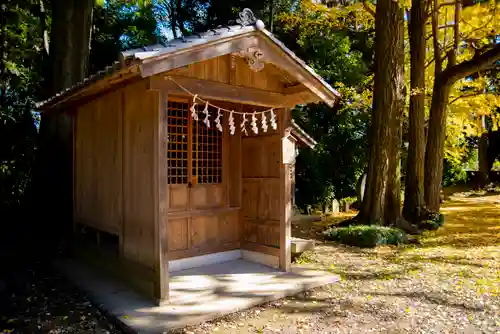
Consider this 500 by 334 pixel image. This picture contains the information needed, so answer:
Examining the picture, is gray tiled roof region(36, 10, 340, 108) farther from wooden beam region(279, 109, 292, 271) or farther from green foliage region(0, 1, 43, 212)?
green foliage region(0, 1, 43, 212)

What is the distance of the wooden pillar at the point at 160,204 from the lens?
492cm

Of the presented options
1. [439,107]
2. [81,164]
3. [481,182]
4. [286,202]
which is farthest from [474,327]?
[481,182]

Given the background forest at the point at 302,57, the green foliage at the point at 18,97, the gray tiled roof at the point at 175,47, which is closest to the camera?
the gray tiled roof at the point at 175,47

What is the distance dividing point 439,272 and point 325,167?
9.96 metres

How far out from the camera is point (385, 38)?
10.8 m

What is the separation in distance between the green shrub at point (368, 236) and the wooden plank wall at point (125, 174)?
5.82 meters

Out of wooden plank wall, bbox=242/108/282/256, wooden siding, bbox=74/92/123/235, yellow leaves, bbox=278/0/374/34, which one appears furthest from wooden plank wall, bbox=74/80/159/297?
yellow leaves, bbox=278/0/374/34

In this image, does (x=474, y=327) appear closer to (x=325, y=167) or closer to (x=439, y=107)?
(x=439, y=107)

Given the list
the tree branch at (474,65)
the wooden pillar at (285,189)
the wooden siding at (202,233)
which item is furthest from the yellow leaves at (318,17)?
the wooden siding at (202,233)

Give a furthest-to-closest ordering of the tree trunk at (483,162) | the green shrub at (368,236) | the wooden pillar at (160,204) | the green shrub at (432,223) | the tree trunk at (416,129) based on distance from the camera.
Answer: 1. the tree trunk at (483,162)
2. the tree trunk at (416,129)
3. the green shrub at (432,223)
4. the green shrub at (368,236)
5. the wooden pillar at (160,204)

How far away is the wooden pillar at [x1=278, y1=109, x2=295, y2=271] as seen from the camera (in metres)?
6.40

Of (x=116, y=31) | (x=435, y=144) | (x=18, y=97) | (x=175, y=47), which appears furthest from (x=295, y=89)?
(x=116, y=31)

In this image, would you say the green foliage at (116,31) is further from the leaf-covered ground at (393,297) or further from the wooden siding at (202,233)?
the leaf-covered ground at (393,297)

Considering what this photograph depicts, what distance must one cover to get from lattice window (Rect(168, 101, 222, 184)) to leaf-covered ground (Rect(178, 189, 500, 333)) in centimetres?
250
